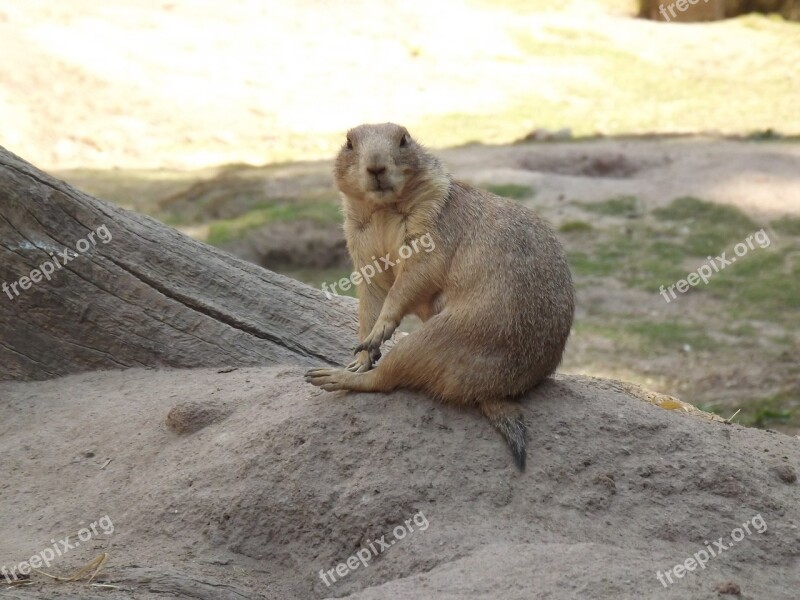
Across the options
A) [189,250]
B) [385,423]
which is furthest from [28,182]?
[385,423]

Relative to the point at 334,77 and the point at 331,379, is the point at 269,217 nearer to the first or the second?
the point at 331,379

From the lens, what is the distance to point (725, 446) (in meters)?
4.56

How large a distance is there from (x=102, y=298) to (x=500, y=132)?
42.9ft

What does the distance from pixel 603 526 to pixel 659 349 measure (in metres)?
5.97

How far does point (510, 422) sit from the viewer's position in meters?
4.35

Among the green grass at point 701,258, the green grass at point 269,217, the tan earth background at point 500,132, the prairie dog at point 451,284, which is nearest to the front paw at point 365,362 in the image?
the prairie dog at point 451,284

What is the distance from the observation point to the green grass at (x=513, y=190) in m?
13.1

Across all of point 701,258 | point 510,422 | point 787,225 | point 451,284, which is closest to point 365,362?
point 451,284

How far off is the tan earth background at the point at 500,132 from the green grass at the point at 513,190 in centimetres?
4

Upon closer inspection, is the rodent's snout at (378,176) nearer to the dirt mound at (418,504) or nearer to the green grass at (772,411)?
the dirt mound at (418,504)

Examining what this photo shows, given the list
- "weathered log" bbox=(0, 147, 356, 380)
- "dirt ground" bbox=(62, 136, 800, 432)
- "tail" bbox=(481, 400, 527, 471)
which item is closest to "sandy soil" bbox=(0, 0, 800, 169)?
"dirt ground" bbox=(62, 136, 800, 432)

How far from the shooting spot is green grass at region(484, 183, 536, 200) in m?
13.1

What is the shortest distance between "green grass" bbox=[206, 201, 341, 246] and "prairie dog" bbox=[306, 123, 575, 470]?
725cm

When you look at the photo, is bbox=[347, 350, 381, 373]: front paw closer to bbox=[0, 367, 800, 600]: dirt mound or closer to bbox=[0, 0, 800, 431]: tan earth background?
bbox=[0, 367, 800, 600]: dirt mound
